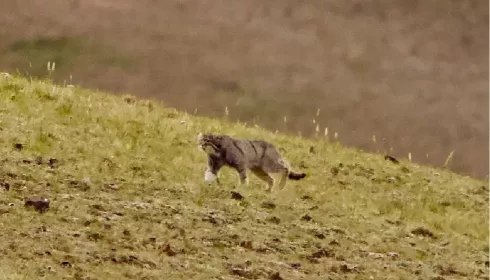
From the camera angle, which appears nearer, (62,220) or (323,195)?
(62,220)

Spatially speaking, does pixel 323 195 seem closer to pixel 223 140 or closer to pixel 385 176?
pixel 223 140

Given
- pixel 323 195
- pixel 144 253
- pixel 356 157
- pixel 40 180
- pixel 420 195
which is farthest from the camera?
pixel 356 157

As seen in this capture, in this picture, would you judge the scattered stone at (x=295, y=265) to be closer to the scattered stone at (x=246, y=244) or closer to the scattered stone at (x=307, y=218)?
the scattered stone at (x=246, y=244)

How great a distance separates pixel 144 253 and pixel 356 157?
19.0 feet

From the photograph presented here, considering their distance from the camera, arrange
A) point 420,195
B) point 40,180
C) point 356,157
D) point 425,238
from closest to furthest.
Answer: point 40,180
point 425,238
point 420,195
point 356,157

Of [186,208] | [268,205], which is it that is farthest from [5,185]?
[268,205]

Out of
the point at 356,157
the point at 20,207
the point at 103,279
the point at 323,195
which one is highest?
the point at 356,157

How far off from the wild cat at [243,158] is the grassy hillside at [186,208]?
0.59 feet

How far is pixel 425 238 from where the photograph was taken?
7.69 metres

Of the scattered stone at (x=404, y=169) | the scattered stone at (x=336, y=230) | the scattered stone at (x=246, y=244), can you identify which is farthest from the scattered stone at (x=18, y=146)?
the scattered stone at (x=404, y=169)

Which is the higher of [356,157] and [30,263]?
[356,157]

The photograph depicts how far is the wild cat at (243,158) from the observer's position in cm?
832

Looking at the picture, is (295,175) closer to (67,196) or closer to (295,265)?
(295,265)

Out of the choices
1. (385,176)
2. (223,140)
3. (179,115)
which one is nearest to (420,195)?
(385,176)
